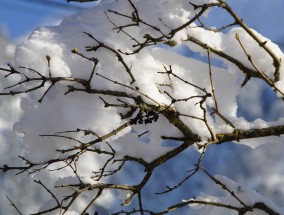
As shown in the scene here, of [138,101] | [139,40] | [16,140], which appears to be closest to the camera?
[138,101]

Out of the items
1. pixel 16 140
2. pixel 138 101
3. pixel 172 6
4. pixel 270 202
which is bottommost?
pixel 270 202

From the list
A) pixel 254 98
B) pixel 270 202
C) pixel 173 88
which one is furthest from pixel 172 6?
pixel 254 98

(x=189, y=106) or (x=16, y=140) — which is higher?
(x=16, y=140)

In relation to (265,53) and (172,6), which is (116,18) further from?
(265,53)

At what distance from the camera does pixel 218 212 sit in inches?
91.8

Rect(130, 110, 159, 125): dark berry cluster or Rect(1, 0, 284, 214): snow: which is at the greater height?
Rect(1, 0, 284, 214): snow

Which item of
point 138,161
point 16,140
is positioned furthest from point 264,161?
point 138,161

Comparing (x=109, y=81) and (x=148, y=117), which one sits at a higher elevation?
(x=109, y=81)

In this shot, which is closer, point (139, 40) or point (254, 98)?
point (139, 40)

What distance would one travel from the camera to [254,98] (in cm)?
802

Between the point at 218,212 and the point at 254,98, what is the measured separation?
5964mm

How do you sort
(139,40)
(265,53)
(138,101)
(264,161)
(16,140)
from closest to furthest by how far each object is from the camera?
(138,101) < (139,40) < (265,53) < (16,140) < (264,161)

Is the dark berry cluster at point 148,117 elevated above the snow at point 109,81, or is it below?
below

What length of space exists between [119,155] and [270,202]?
0.74 meters
